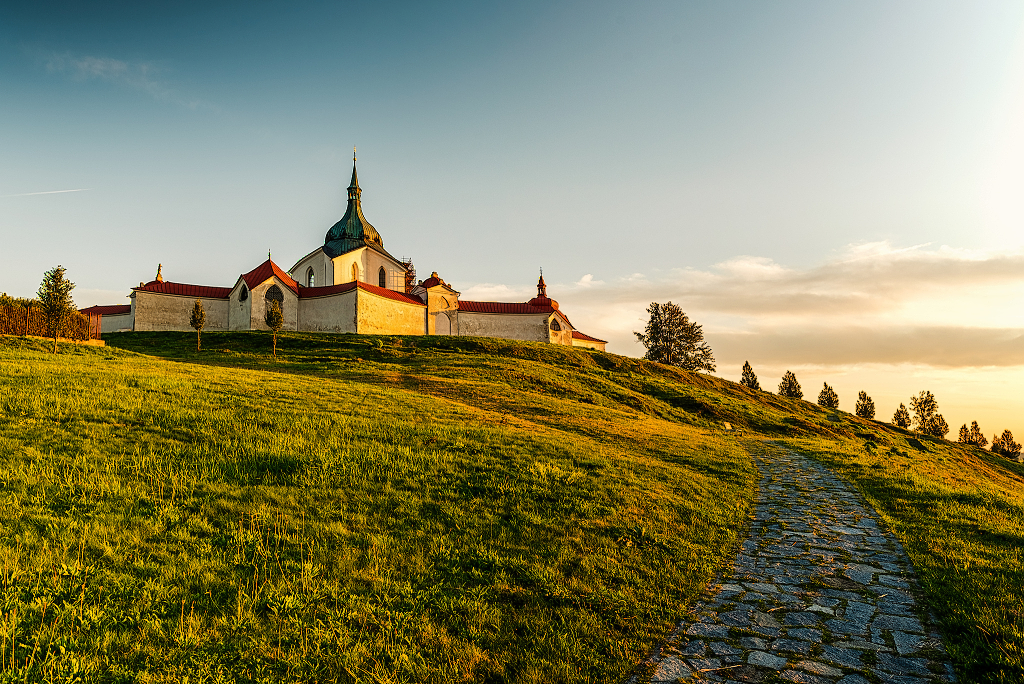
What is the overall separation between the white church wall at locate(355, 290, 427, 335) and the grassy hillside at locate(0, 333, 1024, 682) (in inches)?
1520

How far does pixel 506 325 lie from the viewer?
6650cm

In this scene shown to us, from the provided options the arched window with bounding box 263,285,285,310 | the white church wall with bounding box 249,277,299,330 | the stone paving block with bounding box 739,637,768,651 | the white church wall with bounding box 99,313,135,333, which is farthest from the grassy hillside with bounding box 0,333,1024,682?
the white church wall with bounding box 99,313,135,333

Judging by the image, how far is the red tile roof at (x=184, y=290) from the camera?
55156 millimetres

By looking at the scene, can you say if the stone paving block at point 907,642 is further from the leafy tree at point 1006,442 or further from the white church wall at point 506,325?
the leafy tree at point 1006,442

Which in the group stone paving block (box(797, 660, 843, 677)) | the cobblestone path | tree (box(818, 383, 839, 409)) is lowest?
tree (box(818, 383, 839, 409))

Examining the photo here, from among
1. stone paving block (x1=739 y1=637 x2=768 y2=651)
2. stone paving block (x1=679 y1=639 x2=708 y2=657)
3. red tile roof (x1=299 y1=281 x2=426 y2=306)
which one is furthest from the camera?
red tile roof (x1=299 y1=281 x2=426 y2=306)

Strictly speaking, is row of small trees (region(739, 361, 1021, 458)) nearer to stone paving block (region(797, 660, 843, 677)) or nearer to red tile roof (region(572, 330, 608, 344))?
red tile roof (region(572, 330, 608, 344))

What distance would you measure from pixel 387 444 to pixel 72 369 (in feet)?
46.2

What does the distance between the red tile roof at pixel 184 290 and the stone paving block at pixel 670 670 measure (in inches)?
2495

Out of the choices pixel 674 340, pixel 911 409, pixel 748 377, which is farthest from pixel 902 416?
pixel 674 340

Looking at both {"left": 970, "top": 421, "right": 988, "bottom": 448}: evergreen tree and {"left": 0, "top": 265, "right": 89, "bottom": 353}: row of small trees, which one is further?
{"left": 970, "top": 421, "right": 988, "bottom": 448}: evergreen tree

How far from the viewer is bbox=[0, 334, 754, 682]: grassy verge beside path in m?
4.91

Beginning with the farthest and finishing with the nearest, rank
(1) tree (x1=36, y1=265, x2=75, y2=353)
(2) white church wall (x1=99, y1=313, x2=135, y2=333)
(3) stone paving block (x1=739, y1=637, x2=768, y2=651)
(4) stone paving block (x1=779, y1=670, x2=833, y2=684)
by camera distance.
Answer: (2) white church wall (x1=99, y1=313, x2=135, y2=333)
(1) tree (x1=36, y1=265, x2=75, y2=353)
(3) stone paving block (x1=739, y1=637, x2=768, y2=651)
(4) stone paving block (x1=779, y1=670, x2=833, y2=684)

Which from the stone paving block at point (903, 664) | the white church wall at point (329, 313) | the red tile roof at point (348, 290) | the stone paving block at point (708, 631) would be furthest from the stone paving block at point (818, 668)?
the red tile roof at point (348, 290)
